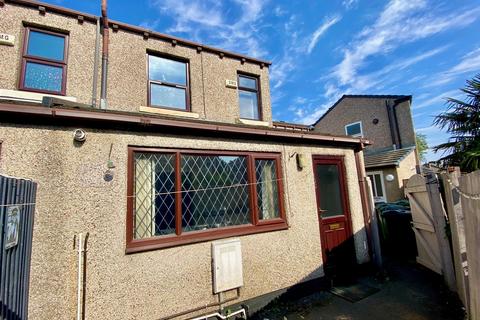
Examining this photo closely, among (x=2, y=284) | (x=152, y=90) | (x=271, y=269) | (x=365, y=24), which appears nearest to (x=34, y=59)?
(x=152, y=90)

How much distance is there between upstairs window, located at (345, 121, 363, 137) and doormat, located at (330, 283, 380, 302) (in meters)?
14.7

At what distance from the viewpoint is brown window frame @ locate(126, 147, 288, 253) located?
3.68m

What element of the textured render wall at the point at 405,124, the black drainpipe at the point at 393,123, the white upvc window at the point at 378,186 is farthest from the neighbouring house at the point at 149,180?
the black drainpipe at the point at 393,123

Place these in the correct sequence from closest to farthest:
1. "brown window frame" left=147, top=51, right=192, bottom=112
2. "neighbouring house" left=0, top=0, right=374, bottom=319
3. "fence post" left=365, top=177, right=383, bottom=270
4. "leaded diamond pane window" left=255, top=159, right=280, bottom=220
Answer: "neighbouring house" left=0, top=0, right=374, bottom=319, "leaded diamond pane window" left=255, top=159, right=280, bottom=220, "fence post" left=365, top=177, right=383, bottom=270, "brown window frame" left=147, top=51, right=192, bottom=112

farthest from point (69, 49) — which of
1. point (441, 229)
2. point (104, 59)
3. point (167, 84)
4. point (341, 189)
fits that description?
point (441, 229)

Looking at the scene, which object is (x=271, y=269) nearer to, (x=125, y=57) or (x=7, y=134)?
(x=7, y=134)

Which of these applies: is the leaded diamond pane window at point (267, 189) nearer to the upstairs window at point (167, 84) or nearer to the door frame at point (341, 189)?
the door frame at point (341, 189)

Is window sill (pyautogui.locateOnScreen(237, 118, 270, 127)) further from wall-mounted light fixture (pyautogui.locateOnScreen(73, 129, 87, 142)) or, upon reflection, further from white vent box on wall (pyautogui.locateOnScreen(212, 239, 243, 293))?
wall-mounted light fixture (pyautogui.locateOnScreen(73, 129, 87, 142))

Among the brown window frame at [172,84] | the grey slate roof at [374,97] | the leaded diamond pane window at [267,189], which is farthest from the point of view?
the grey slate roof at [374,97]

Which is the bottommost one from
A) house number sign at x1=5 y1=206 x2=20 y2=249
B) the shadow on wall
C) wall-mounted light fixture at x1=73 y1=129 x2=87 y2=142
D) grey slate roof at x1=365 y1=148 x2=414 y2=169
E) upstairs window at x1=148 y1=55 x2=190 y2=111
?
the shadow on wall

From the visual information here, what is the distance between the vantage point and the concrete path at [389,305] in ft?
13.4

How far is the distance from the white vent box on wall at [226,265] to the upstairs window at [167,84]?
4524 mm

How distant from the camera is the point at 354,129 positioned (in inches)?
717

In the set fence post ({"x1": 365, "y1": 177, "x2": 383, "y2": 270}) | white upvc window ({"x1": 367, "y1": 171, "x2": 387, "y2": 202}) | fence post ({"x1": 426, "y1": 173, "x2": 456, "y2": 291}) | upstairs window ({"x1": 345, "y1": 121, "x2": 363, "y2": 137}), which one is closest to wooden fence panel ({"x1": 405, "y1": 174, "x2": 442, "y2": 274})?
fence post ({"x1": 426, "y1": 173, "x2": 456, "y2": 291})
